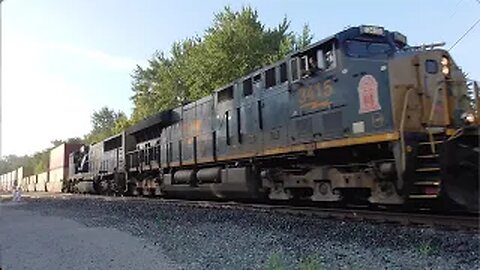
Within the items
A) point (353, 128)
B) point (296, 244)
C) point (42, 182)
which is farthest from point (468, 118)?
point (42, 182)

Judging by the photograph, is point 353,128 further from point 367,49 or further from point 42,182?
point 42,182

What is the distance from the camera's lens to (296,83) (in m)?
10.7

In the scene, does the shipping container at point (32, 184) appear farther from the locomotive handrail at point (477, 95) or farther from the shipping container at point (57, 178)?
the locomotive handrail at point (477, 95)

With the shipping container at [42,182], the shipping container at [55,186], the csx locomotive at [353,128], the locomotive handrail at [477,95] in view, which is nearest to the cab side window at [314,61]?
the csx locomotive at [353,128]

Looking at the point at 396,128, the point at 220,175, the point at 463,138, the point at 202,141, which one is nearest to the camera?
the point at 463,138

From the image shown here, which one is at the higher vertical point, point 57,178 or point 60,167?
point 60,167

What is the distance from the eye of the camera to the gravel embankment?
5.21 m

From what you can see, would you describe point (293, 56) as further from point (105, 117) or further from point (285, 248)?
point (105, 117)

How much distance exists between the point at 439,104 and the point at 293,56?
3.50 m

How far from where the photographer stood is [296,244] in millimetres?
6496

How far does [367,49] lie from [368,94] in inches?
47.3

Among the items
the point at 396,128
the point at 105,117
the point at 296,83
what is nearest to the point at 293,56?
the point at 296,83

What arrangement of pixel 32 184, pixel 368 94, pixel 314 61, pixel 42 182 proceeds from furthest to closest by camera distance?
pixel 32 184, pixel 42 182, pixel 314 61, pixel 368 94

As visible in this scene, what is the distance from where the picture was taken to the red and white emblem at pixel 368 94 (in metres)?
8.80
